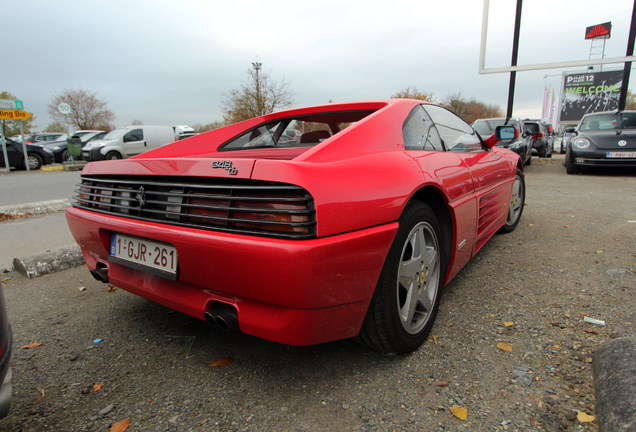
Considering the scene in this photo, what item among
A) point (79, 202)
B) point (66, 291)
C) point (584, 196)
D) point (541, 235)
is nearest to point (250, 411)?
point (79, 202)

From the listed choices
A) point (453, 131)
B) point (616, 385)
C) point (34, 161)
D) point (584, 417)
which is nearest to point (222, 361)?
point (584, 417)

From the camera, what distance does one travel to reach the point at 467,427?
1.43 meters

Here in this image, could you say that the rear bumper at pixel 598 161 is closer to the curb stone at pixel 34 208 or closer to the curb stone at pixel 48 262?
the curb stone at pixel 48 262

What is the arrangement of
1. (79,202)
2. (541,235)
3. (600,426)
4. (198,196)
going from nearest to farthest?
(600,426)
(198,196)
(79,202)
(541,235)

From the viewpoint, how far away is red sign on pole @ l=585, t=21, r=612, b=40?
48281 millimetres

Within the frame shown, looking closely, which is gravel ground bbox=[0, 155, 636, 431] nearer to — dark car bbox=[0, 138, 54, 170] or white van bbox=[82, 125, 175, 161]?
white van bbox=[82, 125, 175, 161]

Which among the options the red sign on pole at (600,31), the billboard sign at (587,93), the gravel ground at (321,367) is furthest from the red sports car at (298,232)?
the red sign on pole at (600,31)

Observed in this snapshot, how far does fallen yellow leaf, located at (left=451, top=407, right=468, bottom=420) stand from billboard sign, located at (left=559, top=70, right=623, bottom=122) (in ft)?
178

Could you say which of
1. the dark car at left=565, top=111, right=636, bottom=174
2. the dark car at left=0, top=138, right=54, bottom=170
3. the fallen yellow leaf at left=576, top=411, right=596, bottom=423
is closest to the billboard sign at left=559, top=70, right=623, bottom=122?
the dark car at left=565, top=111, right=636, bottom=174

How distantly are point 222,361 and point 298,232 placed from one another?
37.0 inches

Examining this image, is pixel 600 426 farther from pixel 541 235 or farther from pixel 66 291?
pixel 66 291

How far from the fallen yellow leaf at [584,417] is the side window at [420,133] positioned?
4.62 ft

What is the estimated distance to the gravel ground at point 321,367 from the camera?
59.2 inches

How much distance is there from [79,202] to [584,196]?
7284 mm
